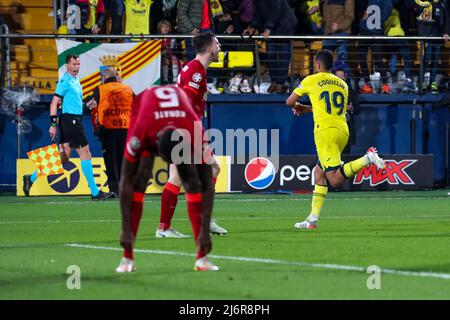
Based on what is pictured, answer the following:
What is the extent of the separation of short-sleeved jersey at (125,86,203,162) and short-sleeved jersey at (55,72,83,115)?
39.5ft

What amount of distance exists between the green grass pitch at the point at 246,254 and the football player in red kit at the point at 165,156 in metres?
0.33

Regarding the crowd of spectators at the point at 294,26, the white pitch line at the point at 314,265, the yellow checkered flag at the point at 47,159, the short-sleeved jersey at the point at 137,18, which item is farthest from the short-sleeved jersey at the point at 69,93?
the white pitch line at the point at 314,265

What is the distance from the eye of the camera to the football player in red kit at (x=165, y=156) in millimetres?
8969

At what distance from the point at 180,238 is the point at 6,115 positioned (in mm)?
11784

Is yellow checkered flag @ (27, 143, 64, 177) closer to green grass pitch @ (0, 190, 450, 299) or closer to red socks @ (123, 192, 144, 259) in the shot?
green grass pitch @ (0, 190, 450, 299)

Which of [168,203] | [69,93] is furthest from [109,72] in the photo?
[168,203]

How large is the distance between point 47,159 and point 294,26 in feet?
21.1

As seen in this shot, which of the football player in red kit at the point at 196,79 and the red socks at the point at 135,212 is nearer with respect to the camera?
the red socks at the point at 135,212

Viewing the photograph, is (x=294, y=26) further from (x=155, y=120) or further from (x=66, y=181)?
(x=155, y=120)

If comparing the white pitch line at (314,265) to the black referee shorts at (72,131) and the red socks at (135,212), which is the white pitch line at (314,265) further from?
the black referee shorts at (72,131)

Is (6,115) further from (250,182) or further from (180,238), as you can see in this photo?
(180,238)

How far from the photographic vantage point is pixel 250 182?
23.0 m
